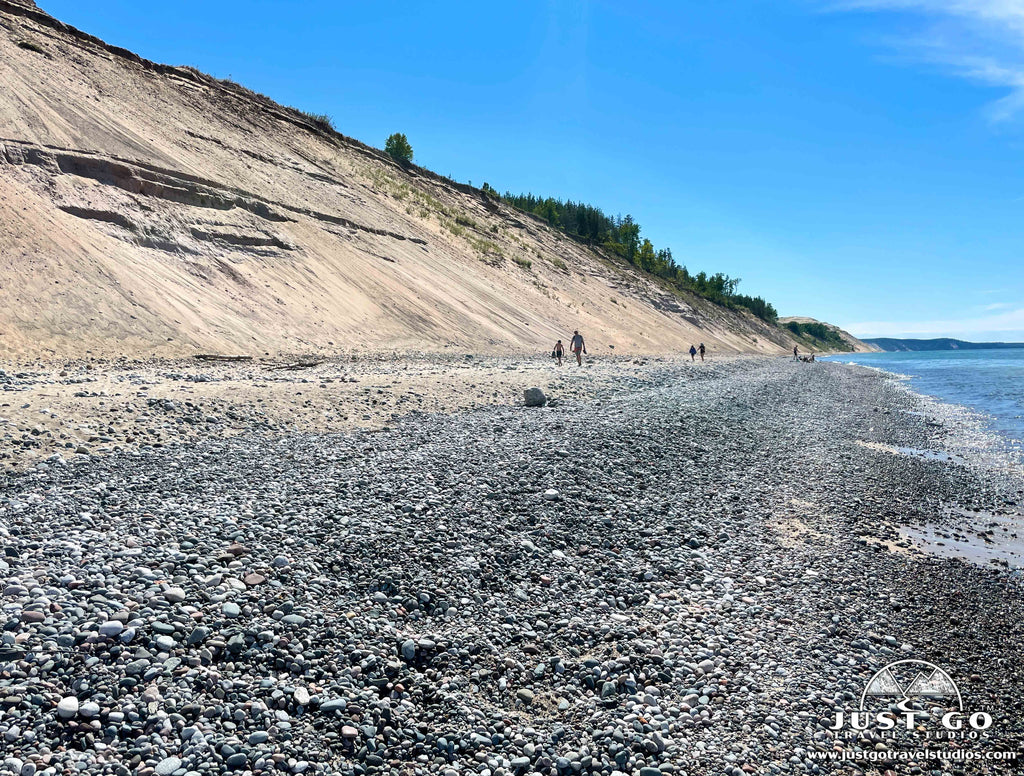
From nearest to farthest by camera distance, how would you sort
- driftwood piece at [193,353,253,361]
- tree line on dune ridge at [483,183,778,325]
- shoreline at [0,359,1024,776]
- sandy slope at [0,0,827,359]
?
shoreline at [0,359,1024,776] < driftwood piece at [193,353,253,361] < sandy slope at [0,0,827,359] < tree line on dune ridge at [483,183,778,325]

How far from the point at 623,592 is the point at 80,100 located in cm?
3604

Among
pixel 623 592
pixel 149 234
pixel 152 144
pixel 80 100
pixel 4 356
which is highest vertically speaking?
pixel 80 100

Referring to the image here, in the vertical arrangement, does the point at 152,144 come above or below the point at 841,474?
above

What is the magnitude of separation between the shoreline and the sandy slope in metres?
13.0

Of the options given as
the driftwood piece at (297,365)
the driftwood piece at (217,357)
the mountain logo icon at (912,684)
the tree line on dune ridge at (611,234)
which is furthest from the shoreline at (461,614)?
the tree line on dune ridge at (611,234)

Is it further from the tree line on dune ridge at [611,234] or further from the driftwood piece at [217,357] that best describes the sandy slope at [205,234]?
the tree line on dune ridge at [611,234]

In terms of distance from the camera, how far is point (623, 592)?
667cm

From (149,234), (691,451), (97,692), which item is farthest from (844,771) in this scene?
(149,234)

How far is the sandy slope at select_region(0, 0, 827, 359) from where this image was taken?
19.8 m

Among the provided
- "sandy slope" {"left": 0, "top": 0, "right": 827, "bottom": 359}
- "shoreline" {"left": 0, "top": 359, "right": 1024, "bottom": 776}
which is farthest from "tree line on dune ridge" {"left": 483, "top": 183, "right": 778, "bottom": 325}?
"shoreline" {"left": 0, "top": 359, "right": 1024, "bottom": 776}

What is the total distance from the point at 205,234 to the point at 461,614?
26537 mm

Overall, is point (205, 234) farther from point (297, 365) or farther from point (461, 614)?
point (461, 614)

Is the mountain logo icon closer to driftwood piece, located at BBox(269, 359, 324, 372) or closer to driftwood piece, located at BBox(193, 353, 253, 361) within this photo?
driftwood piece, located at BBox(269, 359, 324, 372)

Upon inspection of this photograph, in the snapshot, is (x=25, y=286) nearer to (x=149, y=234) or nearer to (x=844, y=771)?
(x=149, y=234)
